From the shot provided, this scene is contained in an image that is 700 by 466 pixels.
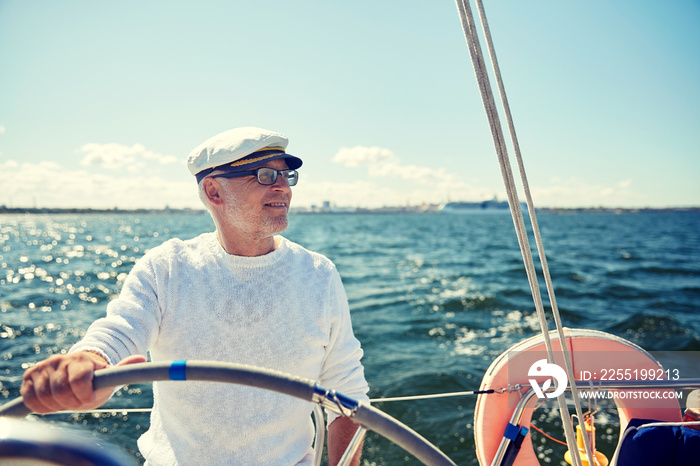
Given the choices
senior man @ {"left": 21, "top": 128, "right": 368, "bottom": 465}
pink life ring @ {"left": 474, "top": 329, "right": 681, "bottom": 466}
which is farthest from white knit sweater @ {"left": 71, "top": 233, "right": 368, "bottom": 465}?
pink life ring @ {"left": 474, "top": 329, "right": 681, "bottom": 466}

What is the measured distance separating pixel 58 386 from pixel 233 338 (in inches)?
22.6

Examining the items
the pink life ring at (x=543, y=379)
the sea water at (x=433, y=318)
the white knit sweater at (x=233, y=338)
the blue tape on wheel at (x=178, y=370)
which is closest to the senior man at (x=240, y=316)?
the white knit sweater at (x=233, y=338)

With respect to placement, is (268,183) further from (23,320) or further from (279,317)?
(23,320)

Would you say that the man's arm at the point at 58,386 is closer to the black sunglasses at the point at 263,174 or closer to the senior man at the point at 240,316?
the senior man at the point at 240,316

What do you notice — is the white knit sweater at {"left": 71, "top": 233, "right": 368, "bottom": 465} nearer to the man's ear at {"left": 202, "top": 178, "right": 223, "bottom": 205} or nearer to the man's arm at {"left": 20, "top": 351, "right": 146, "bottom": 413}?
the man's ear at {"left": 202, "top": 178, "right": 223, "bottom": 205}

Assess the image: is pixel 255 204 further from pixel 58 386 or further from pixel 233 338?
pixel 58 386

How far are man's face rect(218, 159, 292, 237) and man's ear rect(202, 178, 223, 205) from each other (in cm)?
2

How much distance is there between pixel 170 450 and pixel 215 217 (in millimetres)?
721

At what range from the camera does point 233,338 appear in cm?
128

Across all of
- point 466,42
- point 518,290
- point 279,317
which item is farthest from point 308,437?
point 518,290

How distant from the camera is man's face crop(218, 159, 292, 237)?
53.0 inches

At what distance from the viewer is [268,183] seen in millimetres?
1350

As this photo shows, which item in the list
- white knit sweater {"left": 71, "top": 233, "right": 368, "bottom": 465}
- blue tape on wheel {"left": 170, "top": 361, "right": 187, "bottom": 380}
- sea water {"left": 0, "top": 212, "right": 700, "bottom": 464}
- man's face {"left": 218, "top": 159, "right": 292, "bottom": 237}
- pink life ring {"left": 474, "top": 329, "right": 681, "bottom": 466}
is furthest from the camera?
sea water {"left": 0, "top": 212, "right": 700, "bottom": 464}

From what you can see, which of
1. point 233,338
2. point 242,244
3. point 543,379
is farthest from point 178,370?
point 543,379
